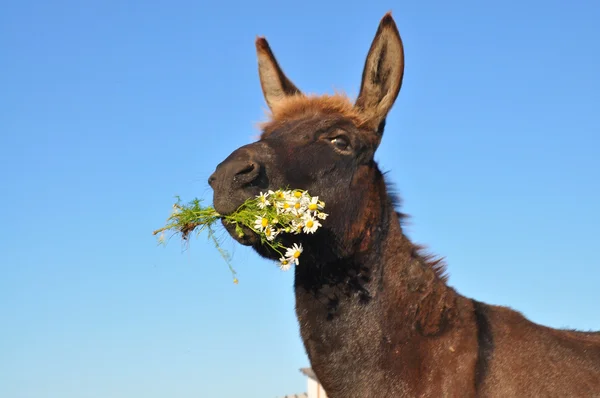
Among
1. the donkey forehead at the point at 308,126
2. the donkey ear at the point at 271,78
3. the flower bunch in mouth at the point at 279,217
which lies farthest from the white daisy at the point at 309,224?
the donkey ear at the point at 271,78

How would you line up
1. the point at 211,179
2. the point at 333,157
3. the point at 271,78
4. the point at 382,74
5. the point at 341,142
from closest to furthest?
the point at 211,179 < the point at 333,157 < the point at 341,142 < the point at 382,74 < the point at 271,78

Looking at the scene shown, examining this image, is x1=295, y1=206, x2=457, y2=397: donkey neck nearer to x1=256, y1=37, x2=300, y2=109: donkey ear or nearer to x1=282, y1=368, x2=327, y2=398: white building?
x1=256, y1=37, x2=300, y2=109: donkey ear

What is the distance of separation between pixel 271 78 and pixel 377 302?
2733 millimetres

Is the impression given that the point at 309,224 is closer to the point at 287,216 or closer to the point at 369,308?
the point at 287,216

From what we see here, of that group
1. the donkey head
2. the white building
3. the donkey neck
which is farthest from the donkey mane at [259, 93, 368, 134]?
the white building

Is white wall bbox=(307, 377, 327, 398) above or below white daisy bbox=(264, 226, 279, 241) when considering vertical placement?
above

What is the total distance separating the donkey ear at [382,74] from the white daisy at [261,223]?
161 cm

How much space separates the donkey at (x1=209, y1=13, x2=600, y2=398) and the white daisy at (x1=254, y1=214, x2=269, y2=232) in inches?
6.4

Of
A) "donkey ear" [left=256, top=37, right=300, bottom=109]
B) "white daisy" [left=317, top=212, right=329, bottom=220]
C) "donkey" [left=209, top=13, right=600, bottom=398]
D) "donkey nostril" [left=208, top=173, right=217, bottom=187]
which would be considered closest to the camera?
"donkey" [left=209, top=13, right=600, bottom=398]

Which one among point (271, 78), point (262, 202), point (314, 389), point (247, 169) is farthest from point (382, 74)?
point (314, 389)

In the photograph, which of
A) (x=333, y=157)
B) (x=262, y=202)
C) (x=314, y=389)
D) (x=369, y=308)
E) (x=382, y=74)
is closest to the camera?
(x=262, y=202)

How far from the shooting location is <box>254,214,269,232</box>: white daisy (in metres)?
5.10

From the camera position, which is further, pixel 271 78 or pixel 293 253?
pixel 271 78

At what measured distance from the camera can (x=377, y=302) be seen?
17.8ft
